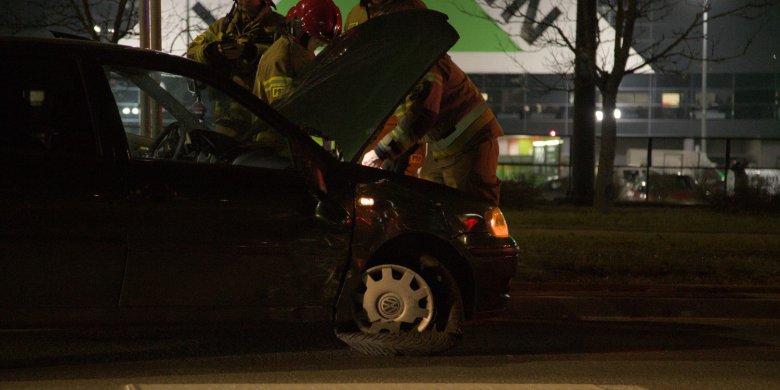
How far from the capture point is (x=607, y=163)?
767 inches

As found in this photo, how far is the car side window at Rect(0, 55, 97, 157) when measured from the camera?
196 inches

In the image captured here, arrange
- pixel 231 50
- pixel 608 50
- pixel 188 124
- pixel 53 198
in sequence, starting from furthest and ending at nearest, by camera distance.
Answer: pixel 608 50 → pixel 231 50 → pixel 188 124 → pixel 53 198

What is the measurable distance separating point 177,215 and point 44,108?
0.83 m

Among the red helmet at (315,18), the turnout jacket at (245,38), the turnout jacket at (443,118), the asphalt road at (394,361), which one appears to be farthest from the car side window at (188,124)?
the turnout jacket at (245,38)

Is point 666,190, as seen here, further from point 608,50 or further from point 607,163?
point 607,163

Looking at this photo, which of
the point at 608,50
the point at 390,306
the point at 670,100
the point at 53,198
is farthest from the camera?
the point at 670,100

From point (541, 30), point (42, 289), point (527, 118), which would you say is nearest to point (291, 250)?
point (42, 289)

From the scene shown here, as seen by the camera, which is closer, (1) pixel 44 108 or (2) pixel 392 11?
(1) pixel 44 108

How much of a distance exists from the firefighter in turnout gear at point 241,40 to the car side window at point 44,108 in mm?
3032

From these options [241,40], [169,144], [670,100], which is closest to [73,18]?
[241,40]

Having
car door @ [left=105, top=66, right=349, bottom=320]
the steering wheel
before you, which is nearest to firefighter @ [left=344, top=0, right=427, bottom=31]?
the steering wheel

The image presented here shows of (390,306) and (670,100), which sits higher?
(670,100)

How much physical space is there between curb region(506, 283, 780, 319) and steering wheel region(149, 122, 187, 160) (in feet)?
9.91

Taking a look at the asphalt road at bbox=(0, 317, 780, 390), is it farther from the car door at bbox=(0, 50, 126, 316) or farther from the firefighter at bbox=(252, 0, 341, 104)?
the firefighter at bbox=(252, 0, 341, 104)
